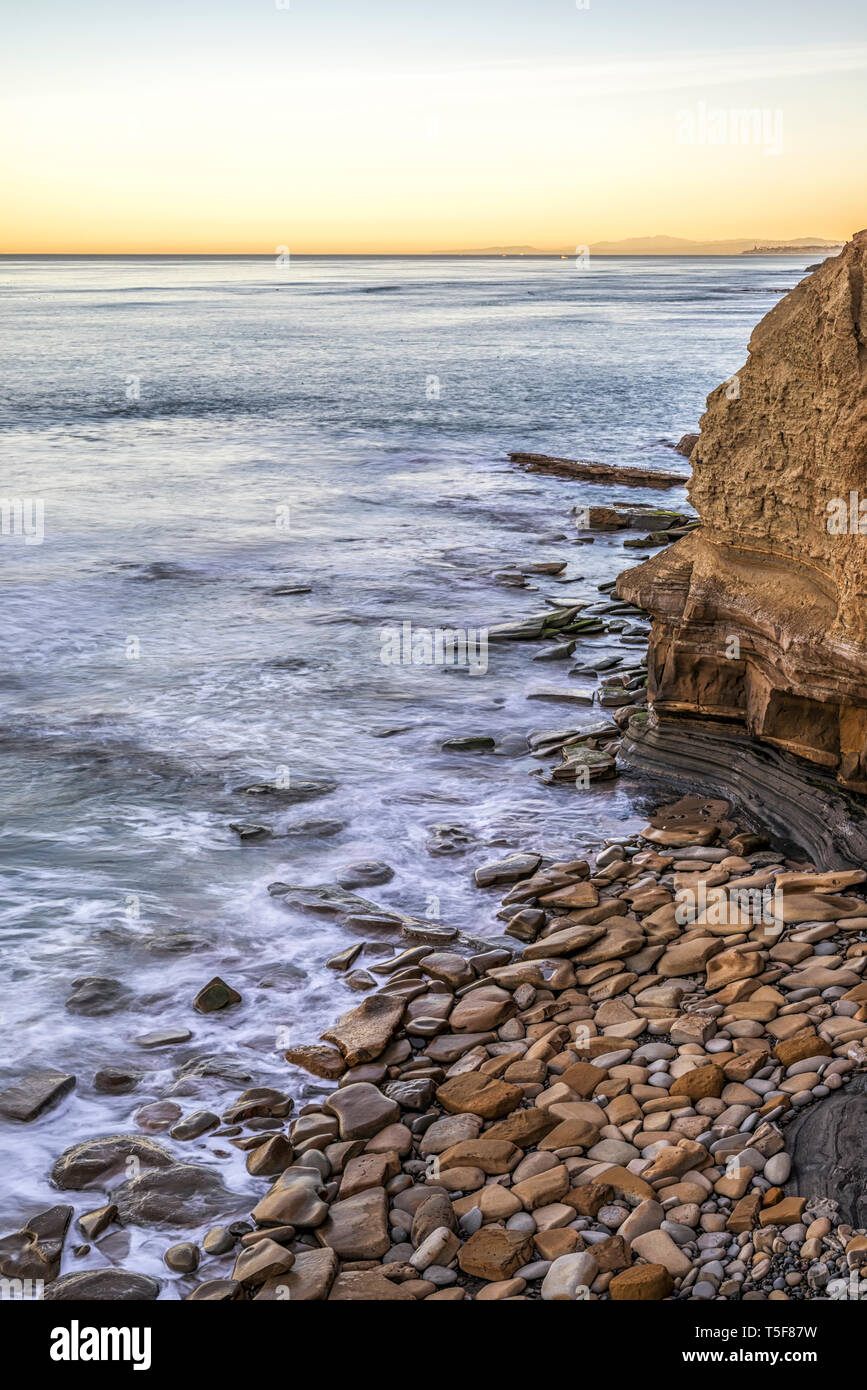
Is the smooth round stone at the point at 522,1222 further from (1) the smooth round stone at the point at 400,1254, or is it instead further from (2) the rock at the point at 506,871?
(2) the rock at the point at 506,871

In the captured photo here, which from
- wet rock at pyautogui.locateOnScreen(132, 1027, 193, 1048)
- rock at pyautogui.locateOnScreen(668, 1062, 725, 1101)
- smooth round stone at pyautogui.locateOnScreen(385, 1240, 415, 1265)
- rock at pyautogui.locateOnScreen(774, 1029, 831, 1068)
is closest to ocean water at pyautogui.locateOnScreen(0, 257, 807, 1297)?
wet rock at pyautogui.locateOnScreen(132, 1027, 193, 1048)

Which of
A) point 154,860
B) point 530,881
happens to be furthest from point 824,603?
point 154,860

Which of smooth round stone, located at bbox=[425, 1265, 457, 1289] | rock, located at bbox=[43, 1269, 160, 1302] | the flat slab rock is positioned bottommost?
rock, located at bbox=[43, 1269, 160, 1302]

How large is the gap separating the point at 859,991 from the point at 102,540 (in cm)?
1910

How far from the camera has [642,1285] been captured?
486cm

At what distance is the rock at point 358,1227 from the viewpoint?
546 centimetres

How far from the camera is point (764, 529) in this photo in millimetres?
9883

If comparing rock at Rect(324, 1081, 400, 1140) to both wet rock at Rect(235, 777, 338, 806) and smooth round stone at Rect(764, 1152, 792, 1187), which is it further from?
wet rock at Rect(235, 777, 338, 806)

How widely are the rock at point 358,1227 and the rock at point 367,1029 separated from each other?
1.28m

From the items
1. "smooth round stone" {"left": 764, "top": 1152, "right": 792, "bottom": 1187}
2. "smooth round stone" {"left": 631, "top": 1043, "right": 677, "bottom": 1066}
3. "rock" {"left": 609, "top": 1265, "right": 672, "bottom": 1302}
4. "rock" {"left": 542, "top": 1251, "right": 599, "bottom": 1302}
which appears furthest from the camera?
"smooth round stone" {"left": 631, "top": 1043, "right": 677, "bottom": 1066}

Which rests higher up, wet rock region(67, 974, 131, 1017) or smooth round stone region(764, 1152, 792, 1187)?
smooth round stone region(764, 1152, 792, 1187)

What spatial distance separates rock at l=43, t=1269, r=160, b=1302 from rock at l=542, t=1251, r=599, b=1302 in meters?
1.83

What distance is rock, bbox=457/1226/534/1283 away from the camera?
5191 mm

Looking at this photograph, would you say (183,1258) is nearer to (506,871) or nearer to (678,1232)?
(678,1232)
